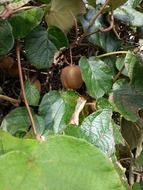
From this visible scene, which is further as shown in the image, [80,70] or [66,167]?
[80,70]

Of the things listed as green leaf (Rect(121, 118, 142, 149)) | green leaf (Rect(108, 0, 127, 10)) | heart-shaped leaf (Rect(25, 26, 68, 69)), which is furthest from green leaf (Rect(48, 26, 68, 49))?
green leaf (Rect(121, 118, 142, 149))

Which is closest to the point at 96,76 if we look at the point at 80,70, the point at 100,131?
the point at 80,70

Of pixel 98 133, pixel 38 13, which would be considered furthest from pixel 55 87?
pixel 98 133

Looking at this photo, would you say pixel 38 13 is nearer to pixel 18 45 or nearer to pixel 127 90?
pixel 18 45

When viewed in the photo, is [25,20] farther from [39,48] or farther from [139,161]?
[139,161]

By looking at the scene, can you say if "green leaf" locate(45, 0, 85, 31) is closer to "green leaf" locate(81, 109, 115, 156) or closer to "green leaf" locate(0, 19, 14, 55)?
"green leaf" locate(0, 19, 14, 55)

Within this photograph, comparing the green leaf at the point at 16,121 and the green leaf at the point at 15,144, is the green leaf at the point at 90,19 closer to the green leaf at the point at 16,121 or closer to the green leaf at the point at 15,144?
the green leaf at the point at 16,121
